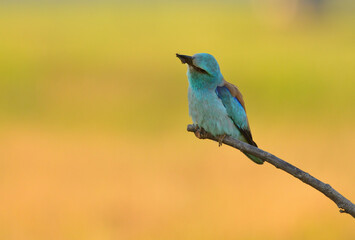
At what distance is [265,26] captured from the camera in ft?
89.7

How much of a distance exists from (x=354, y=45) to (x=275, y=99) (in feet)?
28.2

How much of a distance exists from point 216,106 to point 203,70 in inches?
12.7

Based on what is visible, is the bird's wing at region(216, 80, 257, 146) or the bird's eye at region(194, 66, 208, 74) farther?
the bird's wing at region(216, 80, 257, 146)

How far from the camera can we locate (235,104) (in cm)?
345

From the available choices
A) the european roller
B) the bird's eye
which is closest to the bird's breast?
the european roller

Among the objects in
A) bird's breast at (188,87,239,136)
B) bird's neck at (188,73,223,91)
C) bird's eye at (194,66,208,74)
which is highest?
bird's eye at (194,66,208,74)

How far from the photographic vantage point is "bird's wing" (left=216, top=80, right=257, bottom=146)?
11.1 feet

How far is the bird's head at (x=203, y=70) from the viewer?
2895 mm

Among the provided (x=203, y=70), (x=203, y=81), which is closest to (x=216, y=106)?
(x=203, y=81)

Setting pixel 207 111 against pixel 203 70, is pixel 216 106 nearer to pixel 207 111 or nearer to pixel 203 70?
pixel 207 111

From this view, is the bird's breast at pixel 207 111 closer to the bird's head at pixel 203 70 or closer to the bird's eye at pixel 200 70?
the bird's head at pixel 203 70

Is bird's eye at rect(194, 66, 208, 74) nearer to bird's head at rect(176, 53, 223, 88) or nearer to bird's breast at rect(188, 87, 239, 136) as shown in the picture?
bird's head at rect(176, 53, 223, 88)

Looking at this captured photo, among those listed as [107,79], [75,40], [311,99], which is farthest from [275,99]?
[75,40]

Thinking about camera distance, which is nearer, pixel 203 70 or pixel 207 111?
pixel 203 70
